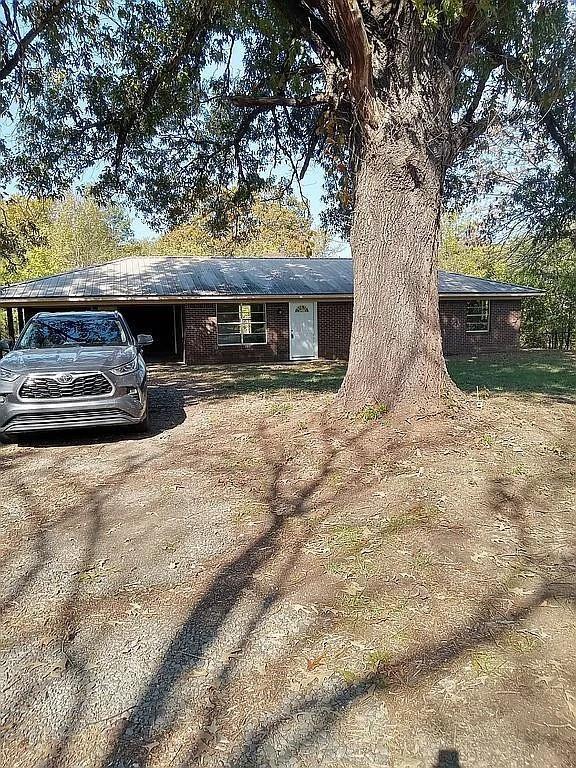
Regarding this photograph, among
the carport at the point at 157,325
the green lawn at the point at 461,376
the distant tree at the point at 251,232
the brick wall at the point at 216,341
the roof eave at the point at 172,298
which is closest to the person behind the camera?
the green lawn at the point at 461,376

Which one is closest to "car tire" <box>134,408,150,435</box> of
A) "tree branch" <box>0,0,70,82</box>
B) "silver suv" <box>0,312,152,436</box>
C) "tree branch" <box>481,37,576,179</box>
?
"silver suv" <box>0,312,152,436</box>

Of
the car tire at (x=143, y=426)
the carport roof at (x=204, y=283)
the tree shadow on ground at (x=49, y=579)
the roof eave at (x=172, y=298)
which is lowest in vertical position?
the tree shadow on ground at (x=49, y=579)

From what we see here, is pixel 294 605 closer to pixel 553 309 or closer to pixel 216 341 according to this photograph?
pixel 216 341

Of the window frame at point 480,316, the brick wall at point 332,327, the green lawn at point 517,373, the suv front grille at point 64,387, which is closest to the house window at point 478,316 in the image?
the window frame at point 480,316

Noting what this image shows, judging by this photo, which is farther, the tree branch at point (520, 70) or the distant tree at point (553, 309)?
the distant tree at point (553, 309)

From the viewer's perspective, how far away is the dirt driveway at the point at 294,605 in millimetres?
2271

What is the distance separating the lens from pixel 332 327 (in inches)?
803

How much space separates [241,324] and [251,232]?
516 cm

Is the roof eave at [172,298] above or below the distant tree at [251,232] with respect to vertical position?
below

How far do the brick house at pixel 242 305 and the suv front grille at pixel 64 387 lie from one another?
37.6ft

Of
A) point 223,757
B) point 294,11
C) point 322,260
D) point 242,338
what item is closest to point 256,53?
point 294,11

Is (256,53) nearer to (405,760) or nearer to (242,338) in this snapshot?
(242,338)

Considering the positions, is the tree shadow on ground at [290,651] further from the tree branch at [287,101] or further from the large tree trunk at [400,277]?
the tree branch at [287,101]

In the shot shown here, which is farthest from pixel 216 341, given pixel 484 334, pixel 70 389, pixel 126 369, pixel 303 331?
pixel 70 389
